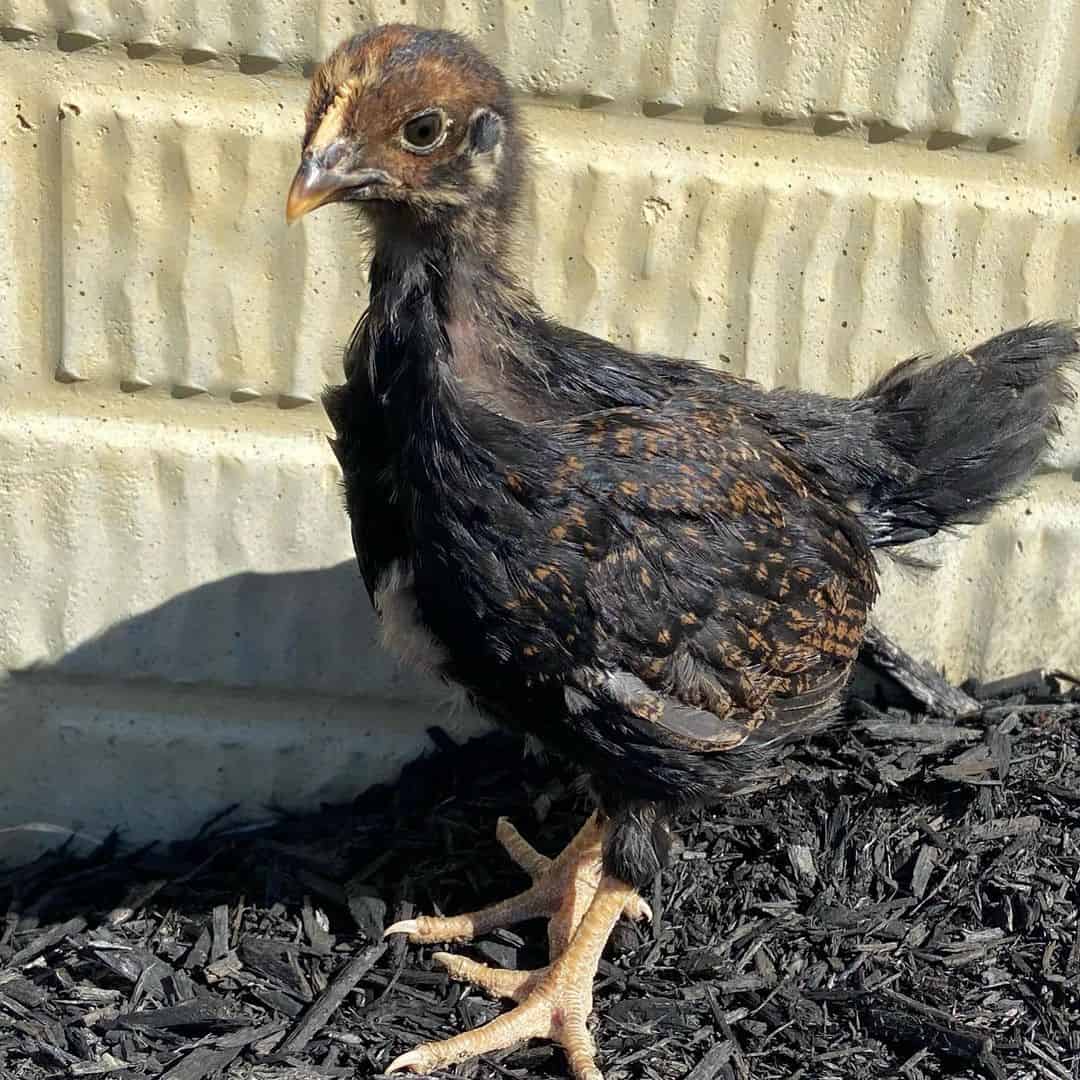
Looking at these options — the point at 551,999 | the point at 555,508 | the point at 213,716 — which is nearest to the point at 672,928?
the point at 551,999

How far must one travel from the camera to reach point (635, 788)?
2.62m

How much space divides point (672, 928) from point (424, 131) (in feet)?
6.25

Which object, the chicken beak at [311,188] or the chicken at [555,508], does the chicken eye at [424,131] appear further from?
the chicken beak at [311,188]

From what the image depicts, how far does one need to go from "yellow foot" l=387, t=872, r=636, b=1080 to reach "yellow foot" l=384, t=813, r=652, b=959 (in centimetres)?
9

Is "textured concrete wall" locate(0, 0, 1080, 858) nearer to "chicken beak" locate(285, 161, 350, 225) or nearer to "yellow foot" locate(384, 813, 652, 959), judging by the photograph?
"yellow foot" locate(384, 813, 652, 959)

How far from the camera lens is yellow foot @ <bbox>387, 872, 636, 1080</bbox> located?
8.87 ft

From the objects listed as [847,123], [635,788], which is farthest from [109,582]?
[847,123]

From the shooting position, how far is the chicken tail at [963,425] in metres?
3.02

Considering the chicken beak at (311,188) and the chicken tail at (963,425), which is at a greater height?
the chicken beak at (311,188)

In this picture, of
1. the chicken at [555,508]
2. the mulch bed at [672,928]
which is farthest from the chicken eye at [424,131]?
the mulch bed at [672,928]

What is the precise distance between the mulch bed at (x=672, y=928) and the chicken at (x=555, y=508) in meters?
0.19

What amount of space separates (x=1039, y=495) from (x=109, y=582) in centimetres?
248

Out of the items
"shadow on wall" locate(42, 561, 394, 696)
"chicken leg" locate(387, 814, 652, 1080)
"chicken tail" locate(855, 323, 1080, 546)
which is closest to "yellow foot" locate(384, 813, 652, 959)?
"chicken leg" locate(387, 814, 652, 1080)

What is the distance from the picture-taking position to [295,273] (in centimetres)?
311
